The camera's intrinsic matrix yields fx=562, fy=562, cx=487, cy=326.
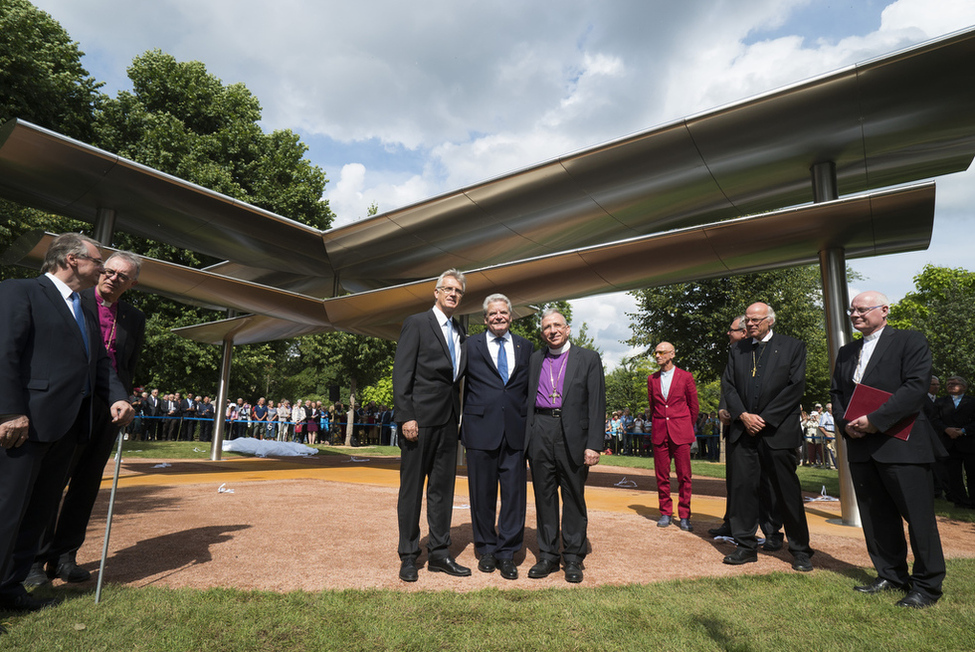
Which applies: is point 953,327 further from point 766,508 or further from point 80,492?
point 80,492

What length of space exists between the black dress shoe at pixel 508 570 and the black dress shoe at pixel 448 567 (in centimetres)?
25

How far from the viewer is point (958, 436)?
9.47 metres

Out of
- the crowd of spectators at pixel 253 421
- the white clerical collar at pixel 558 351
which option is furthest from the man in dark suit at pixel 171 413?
the white clerical collar at pixel 558 351

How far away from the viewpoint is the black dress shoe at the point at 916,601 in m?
3.57

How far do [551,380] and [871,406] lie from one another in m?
2.31

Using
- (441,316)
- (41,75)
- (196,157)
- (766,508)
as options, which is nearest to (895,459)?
(766,508)

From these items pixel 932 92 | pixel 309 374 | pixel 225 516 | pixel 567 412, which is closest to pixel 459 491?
pixel 225 516

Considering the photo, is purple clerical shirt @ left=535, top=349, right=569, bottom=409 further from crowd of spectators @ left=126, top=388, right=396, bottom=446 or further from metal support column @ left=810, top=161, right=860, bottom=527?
crowd of spectators @ left=126, top=388, right=396, bottom=446

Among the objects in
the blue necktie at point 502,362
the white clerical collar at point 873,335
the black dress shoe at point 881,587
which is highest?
the white clerical collar at point 873,335

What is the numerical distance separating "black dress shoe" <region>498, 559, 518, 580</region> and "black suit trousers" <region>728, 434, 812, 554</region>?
200 centimetres

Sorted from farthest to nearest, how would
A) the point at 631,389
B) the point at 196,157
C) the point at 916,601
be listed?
the point at 631,389, the point at 196,157, the point at 916,601

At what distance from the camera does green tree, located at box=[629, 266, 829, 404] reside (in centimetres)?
2250

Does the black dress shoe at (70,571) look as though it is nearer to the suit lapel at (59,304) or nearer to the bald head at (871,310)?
the suit lapel at (59,304)

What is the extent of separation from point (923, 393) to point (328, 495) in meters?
6.84
